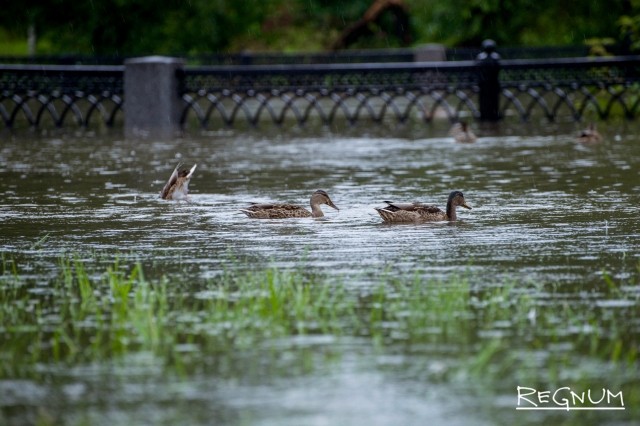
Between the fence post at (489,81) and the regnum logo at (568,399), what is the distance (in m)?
22.7

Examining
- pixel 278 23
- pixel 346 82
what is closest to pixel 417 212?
pixel 346 82

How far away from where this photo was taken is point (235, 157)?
21.6 meters

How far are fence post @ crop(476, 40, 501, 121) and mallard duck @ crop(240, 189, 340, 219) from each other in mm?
15991

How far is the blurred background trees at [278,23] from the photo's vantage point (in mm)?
44812

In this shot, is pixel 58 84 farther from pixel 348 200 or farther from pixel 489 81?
pixel 348 200

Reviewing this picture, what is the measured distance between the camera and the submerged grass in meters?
6.98

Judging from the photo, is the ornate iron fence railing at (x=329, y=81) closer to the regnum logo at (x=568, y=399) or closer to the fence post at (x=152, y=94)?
the fence post at (x=152, y=94)

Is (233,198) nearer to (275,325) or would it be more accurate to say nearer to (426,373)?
(275,325)

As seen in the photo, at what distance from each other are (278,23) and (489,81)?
27.5 metres

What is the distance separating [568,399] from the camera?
20.4 ft

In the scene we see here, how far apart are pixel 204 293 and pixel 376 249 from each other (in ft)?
7.74

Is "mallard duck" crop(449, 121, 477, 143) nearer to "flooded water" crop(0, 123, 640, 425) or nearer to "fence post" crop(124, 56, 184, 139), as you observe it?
"flooded water" crop(0, 123, 640, 425)

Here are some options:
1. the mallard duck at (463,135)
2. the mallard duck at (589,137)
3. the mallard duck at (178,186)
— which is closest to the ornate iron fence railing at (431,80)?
the mallard duck at (463,135)

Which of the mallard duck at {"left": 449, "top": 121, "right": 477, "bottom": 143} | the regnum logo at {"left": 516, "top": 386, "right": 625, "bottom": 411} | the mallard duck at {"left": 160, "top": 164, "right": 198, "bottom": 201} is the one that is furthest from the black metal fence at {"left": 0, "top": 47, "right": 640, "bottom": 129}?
the regnum logo at {"left": 516, "top": 386, "right": 625, "bottom": 411}
